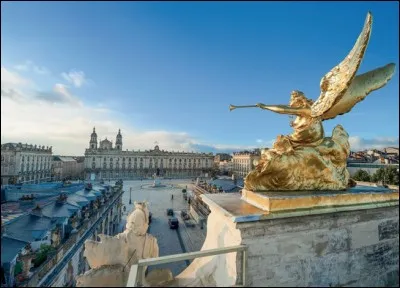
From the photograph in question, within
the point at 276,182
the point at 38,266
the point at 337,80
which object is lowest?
the point at 38,266

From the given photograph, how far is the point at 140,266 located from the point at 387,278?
4146 mm

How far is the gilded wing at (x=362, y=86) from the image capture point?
194 inches

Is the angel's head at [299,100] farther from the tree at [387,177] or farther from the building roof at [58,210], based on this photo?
the tree at [387,177]

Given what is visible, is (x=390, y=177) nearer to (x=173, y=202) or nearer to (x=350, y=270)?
(x=173, y=202)

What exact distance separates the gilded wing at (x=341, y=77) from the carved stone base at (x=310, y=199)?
1741 millimetres

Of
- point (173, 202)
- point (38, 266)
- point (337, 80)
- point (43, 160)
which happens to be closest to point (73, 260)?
point (38, 266)

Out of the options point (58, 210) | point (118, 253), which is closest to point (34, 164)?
point (58, 210)

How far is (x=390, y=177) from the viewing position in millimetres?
31891

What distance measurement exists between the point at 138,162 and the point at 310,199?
332 ft

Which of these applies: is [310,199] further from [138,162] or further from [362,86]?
[138,162]

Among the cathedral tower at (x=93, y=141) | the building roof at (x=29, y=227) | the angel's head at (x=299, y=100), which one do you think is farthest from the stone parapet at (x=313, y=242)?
the cathedral tower at (x=93, y=141)

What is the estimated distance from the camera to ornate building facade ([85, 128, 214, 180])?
93.3m

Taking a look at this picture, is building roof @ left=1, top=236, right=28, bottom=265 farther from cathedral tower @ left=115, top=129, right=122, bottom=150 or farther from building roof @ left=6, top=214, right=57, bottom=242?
cathedral tower @ left=115, top=129, right=122, bottom=150

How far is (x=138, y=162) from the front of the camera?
101 m
